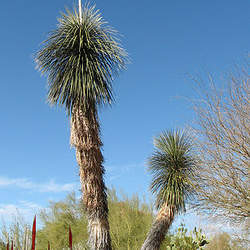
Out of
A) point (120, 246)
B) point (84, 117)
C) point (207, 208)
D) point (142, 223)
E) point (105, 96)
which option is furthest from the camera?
point (142, 223)

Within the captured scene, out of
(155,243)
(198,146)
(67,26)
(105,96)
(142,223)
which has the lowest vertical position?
(155,243)

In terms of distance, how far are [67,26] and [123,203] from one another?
10.6 m

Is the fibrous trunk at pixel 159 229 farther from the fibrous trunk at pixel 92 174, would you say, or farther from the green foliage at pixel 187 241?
the green foliage at pixel 187 241

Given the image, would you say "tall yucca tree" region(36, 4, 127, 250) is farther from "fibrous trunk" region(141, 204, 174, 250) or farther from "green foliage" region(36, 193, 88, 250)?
"green foliage" region(36, 193, 88, 250)

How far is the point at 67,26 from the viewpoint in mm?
13453

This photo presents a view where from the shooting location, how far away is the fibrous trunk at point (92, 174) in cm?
1098

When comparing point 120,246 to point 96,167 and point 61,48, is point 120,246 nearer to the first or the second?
point 96,167

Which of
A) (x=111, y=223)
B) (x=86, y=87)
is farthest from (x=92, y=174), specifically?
(x=111, y=223)

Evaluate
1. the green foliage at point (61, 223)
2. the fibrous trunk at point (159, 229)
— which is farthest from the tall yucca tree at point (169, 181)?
the green foliage at point (61, 223)

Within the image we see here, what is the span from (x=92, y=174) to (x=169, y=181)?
460 cm

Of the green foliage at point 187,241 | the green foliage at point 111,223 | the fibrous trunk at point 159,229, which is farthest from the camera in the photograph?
the green foliage at point 111,223

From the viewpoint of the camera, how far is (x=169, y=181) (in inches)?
579

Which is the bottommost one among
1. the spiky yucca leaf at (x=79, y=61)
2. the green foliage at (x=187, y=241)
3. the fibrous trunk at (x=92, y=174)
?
the green foliage at (x=187, y=241)

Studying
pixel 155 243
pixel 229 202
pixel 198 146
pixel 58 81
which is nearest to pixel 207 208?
pixel 229 202
